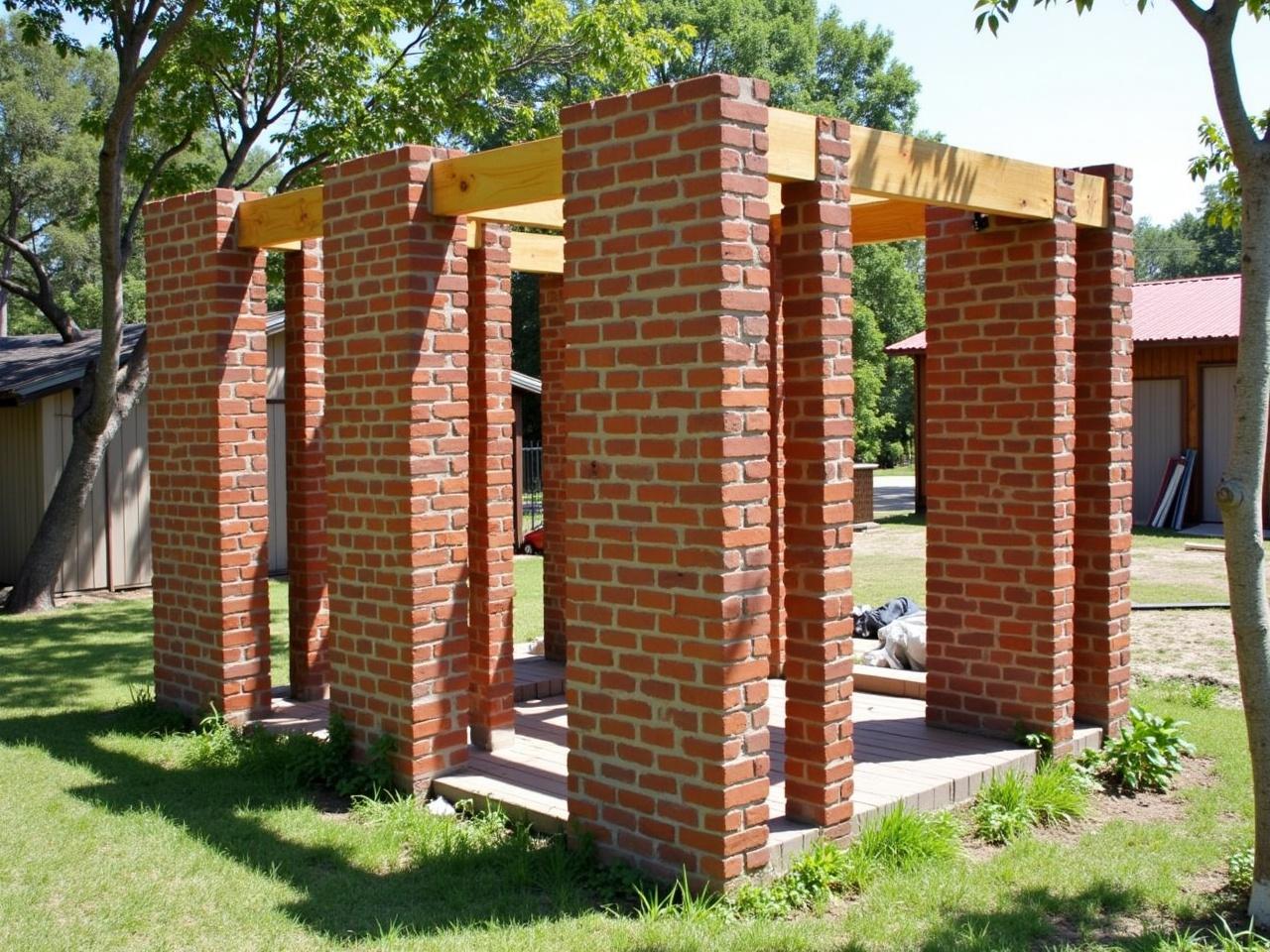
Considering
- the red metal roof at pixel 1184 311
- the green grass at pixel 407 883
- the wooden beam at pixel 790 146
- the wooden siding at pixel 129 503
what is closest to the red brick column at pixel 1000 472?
the green grass at pixel 407 883

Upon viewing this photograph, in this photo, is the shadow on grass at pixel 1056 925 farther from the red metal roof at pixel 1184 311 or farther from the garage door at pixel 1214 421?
the garage door at pixel 1214 421

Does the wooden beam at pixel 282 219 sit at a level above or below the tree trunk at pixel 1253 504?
above

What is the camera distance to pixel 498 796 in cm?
549

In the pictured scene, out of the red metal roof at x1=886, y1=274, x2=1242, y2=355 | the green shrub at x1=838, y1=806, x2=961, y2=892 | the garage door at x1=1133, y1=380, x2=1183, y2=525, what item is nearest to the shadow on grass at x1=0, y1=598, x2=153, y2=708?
the green shrub at x1=838, y1=806, x2=961, y2=892

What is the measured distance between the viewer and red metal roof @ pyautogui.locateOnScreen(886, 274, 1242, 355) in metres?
19.6

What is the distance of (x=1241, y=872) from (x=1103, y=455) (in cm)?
243

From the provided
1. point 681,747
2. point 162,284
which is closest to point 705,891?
point 681,747

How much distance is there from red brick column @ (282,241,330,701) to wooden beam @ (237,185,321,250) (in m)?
0.44

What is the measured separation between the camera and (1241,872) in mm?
4758

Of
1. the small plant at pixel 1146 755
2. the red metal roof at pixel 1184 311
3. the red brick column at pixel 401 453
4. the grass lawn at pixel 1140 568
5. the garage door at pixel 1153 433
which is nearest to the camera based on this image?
the red brick column at pixel 401 453

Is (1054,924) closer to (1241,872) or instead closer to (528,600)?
(1241,872)

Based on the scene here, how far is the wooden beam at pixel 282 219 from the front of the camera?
258 inches

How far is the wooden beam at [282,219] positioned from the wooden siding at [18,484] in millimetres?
8854

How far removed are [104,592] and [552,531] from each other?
27.6ft
